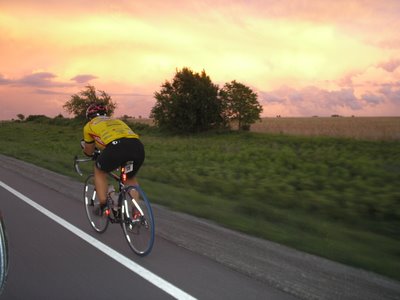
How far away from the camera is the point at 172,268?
4.90 m

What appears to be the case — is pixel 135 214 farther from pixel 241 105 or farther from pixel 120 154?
pixel 241 105

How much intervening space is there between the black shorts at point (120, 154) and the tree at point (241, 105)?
40583 mm

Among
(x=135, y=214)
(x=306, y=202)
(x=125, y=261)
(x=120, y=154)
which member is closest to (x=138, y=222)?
(x=135, y=214)

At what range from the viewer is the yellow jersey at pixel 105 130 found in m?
5.57

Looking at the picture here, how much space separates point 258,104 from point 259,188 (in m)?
38.7

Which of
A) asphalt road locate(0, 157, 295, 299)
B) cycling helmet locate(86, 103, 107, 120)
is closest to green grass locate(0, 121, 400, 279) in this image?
asphalt road locate(0, 157, 295, 299)

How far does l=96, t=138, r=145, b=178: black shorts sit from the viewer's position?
218 inches

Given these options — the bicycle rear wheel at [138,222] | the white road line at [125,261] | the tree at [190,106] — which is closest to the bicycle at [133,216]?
the bicycle rear wheel at [138,222]

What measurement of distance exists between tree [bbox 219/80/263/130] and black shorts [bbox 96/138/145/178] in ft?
133

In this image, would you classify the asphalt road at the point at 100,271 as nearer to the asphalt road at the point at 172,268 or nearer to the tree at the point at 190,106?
the asphalt road at the point at 172,268

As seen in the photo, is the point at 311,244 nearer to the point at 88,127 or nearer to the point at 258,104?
the point at 88,127

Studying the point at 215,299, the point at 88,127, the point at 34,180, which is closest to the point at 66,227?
the point at 88,127

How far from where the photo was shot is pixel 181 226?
20.5 ft

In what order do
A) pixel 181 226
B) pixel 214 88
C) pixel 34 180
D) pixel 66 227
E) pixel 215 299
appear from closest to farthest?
1. pixel 215 299
2. pixel 181 226
3. pixel 66 227
4. pixel 34 180
5. pixel 214 88
